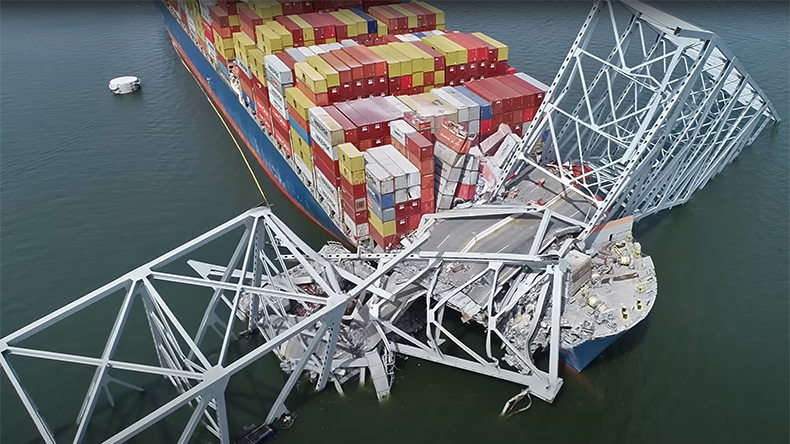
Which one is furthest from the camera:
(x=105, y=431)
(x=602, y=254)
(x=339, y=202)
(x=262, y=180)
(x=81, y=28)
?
(x=81, y=28)

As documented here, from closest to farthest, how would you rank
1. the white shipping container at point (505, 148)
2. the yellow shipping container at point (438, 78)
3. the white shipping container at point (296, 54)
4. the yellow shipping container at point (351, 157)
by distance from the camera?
the yellow shipping container at point (351, 157) → the white shipping container at point (505, 148) → the yellow shipping container at point (438, 78) → the white shipping container at point (296, 54)

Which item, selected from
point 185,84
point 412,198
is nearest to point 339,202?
point 412,198

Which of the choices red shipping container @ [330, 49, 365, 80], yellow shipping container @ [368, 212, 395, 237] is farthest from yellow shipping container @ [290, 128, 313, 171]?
yellow shipping container @ [368, 212, 395, 237]

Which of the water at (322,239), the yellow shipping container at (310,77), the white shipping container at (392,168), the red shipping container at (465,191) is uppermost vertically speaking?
the yellow shipping container at (310,77)

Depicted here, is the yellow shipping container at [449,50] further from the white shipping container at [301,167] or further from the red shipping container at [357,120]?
the white shipping container at [301,167]

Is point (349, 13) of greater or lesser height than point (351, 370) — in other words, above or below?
above

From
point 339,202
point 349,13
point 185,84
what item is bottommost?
point 185,84

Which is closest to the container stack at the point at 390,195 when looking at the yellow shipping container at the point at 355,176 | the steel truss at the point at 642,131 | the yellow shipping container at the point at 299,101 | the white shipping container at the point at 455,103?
the yellow shipping container at the point at 355,176

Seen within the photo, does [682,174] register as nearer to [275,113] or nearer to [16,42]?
[275,113]
